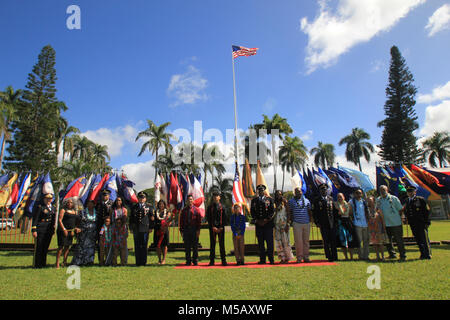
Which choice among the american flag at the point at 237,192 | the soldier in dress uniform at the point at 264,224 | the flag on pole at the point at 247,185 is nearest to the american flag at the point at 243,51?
the flag on pole at the point at 247,185

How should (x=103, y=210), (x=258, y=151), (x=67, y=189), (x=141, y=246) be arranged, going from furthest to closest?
(x=258, y=151) → (x=67, y=189) → (x=103, y=210) → (x=141, y=246)

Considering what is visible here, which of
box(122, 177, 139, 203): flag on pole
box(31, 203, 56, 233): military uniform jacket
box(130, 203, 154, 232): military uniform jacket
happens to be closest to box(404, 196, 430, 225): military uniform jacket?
box(130, 203, 154, 232): military uniform jacket

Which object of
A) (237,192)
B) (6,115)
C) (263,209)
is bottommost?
(263,209)

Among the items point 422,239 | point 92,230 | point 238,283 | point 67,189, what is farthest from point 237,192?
point 67,189

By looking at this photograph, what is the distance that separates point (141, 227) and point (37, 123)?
31.2 metres

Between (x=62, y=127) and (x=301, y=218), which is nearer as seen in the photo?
(x=301, y=218)

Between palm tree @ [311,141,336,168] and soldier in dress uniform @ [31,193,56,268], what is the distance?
48.1 metres

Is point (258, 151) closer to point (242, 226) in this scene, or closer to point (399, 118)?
point (399, 118)

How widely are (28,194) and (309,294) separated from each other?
13.2 m

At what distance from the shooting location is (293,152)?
3844 cm

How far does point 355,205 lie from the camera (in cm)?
770

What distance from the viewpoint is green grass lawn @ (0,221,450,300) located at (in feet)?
14.1

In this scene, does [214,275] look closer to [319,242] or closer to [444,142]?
[319,242]
